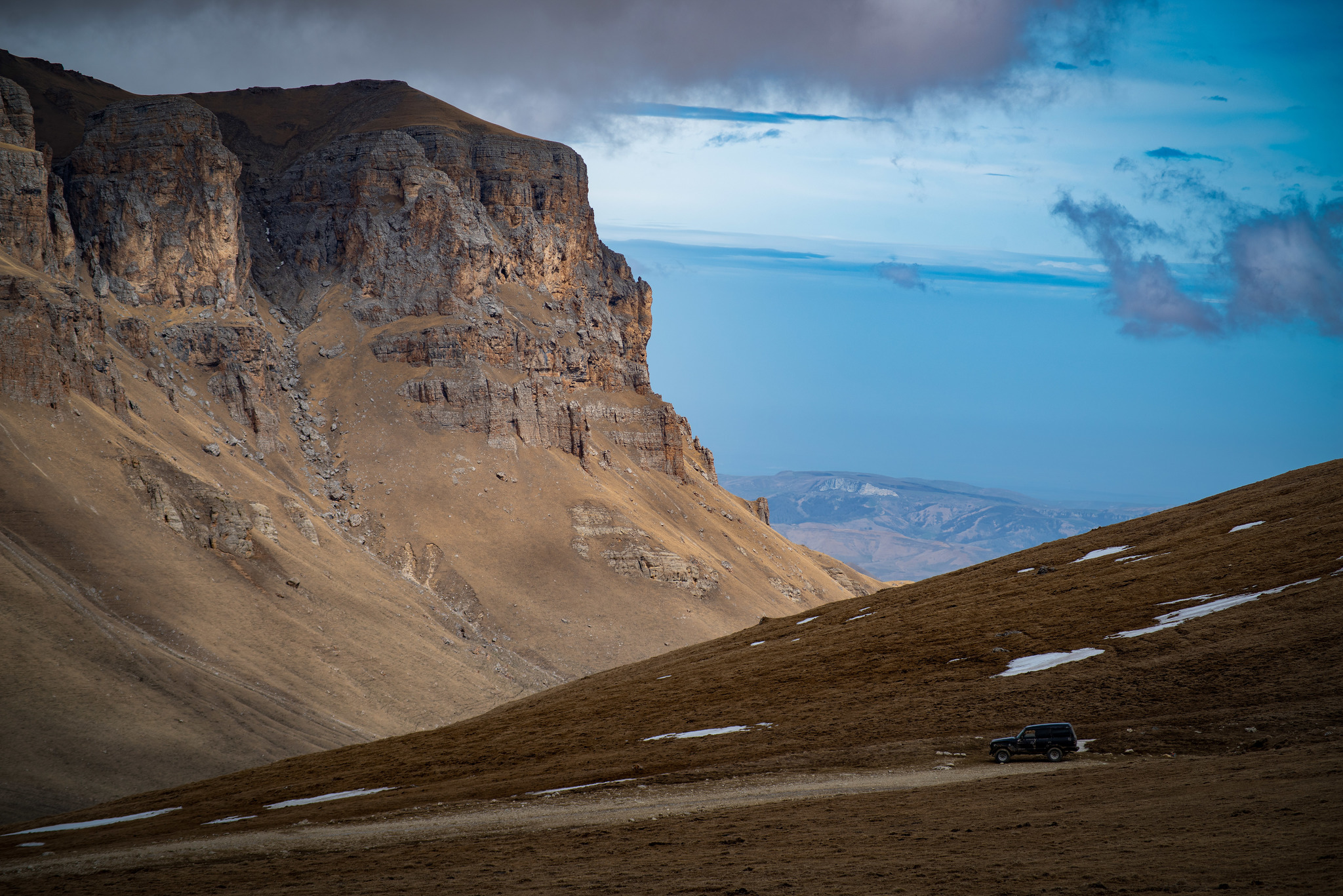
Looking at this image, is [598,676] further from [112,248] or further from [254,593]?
[112,248]

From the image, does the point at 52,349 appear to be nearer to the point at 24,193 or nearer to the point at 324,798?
the point at 24,193

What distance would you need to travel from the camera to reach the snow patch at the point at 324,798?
51312 millimetres

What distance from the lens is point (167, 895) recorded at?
31062 millimetres

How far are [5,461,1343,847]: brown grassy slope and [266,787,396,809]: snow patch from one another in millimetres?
1078

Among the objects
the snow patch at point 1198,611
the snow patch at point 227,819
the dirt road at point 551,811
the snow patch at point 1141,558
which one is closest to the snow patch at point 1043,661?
the snow patch at point 1198,611

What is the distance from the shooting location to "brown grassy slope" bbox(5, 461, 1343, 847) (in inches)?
1540

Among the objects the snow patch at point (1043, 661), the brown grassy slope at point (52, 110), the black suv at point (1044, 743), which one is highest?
the brown grassy slope at point (52, 110)

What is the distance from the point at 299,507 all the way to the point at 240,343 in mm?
42367

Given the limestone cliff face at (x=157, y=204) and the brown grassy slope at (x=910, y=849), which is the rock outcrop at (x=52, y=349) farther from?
the brown grassy slope at (x=910, y=849)

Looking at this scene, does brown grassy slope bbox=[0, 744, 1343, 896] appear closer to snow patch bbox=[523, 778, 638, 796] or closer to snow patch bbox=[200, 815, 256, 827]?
snow patch bbox=[523, 778, 638, 796]

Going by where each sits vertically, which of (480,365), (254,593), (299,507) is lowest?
(254,593)

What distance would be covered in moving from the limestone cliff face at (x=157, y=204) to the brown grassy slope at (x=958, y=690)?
12668 centimetres

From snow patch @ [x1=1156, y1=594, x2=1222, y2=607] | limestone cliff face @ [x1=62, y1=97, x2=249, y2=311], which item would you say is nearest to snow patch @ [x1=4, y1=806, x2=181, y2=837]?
snow patch @ [x1=1156, y1=594, x2=1222, y2=607]

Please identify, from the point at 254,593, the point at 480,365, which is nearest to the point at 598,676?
the point at 254,593
